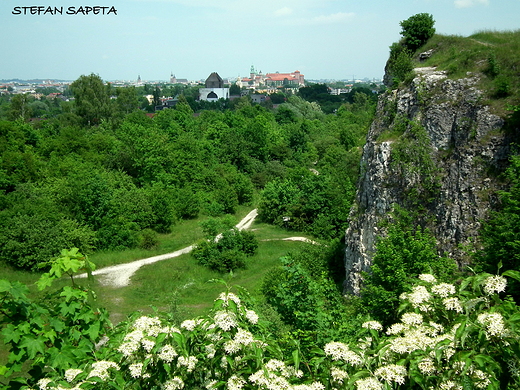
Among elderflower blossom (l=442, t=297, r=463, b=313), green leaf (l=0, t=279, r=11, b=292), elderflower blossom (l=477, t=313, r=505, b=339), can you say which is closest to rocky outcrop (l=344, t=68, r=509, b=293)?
elderflower blossom (l=442, t=297, r=463, b=313)

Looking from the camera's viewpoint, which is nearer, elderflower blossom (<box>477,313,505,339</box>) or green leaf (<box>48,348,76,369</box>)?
elderflower blossom (<box>477,313,505,339</box>)

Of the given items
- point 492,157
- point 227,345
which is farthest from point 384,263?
point 227,345

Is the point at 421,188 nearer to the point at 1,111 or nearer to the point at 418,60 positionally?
the point at 418,60

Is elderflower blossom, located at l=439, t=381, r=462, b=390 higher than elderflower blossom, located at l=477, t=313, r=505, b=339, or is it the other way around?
elderflower blossom, located at l=477, t=313, r=505, b=339

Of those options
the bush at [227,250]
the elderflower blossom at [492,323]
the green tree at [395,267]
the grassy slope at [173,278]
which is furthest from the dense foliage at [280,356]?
the bush at [227,250]

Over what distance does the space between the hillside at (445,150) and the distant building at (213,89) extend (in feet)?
409

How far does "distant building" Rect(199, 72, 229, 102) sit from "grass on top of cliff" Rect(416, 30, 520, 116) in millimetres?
122326

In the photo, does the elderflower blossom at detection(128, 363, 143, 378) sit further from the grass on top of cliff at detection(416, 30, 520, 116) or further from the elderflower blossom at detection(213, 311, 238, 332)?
the grass on top of cliff at detection(416, 30, 520, 116)

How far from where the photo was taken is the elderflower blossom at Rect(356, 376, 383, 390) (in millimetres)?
3475

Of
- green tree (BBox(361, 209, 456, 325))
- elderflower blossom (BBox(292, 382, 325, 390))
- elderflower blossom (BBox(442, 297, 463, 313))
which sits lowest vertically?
green tree (BBox(361, 209, 456, 325))

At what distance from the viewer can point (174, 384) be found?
151 inches

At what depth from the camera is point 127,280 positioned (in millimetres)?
24484

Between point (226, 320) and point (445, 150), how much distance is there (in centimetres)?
1511

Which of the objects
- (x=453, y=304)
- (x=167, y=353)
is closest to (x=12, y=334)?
(x=167, y=353)
